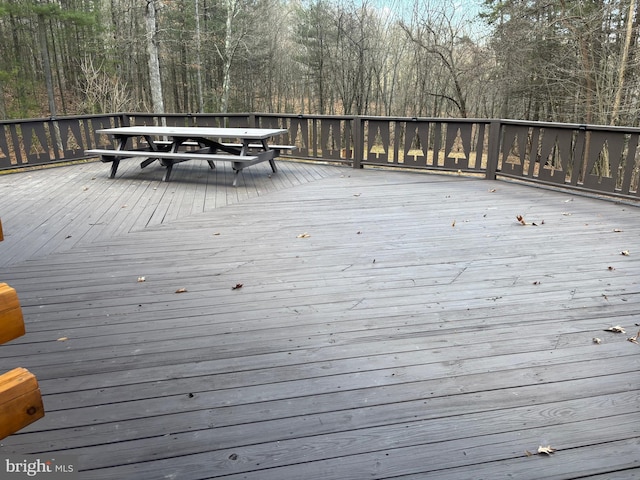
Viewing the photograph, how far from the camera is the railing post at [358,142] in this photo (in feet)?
21.9

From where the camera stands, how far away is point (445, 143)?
6289 millimetres

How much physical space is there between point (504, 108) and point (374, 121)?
606cm

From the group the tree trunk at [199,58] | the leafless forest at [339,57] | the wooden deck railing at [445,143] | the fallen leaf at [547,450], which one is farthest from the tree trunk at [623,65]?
the tree trunk at [199,58]

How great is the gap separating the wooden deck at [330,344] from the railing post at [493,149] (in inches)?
73.2

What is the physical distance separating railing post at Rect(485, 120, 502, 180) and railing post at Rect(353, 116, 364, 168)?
1813 millimetres

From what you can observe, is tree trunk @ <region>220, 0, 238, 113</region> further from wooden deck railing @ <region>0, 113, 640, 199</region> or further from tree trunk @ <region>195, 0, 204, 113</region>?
wooden deck railing @ <region>0, 113, 640, 199</region>

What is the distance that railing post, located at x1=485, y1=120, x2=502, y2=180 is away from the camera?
590 centimetres

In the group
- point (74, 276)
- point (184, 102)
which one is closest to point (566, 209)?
point (74, 276)

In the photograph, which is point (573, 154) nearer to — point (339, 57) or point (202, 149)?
point (202, 149)

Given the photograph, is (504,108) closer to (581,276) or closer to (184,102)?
(581,276)

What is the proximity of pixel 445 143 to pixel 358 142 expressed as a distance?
4.23ft

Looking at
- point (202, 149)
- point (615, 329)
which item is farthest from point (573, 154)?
point (202, 149)

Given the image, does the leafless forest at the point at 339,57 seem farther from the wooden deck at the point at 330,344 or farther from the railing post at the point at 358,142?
the wooden deck at the point at 330,344

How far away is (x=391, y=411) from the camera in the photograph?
5.60 feet
